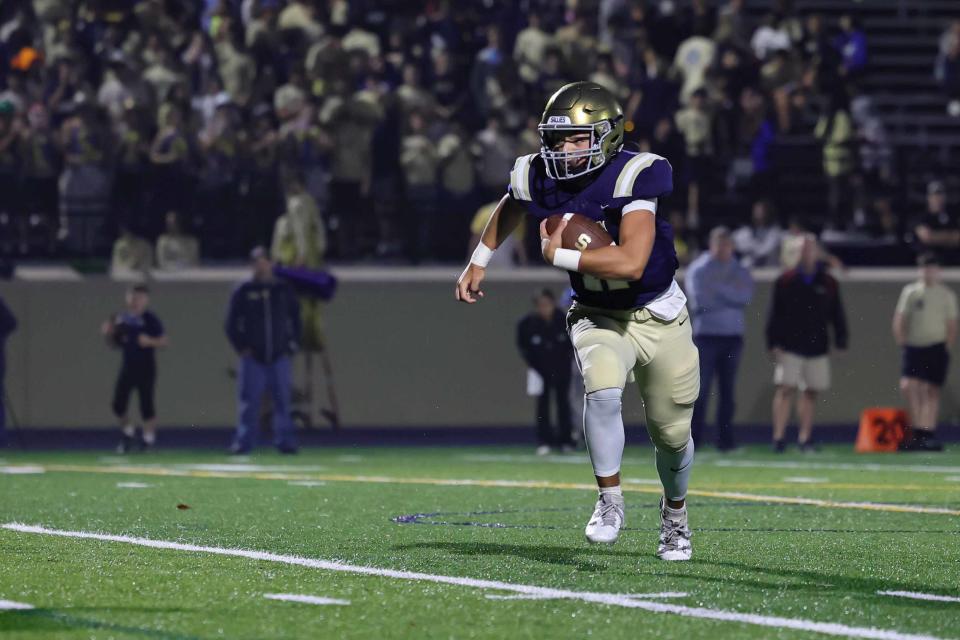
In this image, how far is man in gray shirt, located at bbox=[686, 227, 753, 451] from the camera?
18.5 m

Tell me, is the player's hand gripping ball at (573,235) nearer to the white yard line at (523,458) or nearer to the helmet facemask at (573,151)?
the helmet facemask at (573,151)

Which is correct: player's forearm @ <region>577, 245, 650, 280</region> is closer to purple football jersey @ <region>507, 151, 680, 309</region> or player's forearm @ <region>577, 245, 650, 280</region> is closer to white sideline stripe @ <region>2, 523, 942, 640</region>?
purple football jersey @ <region>507, 151, 680, 309</region>

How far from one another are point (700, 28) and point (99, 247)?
793 centimetres

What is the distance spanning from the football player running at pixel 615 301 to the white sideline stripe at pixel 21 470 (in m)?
7.43

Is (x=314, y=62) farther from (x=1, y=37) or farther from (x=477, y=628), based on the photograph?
(x=477, y=628)

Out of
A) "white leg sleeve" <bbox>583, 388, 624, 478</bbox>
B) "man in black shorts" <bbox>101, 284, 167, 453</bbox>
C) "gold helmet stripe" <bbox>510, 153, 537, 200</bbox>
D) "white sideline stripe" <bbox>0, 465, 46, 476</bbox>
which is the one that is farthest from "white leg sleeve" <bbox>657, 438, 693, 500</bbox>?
"man in black shorts" <bbox>101, 284, 167, 453</bbox>

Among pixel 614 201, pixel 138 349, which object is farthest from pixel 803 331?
pixel 614 201

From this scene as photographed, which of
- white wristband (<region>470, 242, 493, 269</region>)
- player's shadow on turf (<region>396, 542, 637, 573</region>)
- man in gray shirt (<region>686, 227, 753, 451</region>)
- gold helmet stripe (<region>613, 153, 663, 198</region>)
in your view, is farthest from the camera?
man in gray shirt (<region>686, 227, 753, 451</region>)

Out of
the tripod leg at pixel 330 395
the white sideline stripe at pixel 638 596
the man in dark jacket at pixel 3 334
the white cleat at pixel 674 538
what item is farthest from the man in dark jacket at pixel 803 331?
the white sideline stripe at pixel 638 596

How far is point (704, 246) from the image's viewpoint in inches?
858

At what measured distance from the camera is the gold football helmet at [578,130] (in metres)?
8.39

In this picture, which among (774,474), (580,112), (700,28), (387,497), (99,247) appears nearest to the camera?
(580,112)

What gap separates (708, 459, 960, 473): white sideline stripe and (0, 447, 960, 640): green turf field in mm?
1066

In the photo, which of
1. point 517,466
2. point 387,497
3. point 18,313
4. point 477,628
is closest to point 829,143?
point 517,466
